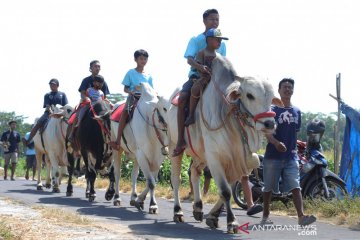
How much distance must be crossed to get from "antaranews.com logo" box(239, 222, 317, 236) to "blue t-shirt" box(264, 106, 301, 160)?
1017 millimetres

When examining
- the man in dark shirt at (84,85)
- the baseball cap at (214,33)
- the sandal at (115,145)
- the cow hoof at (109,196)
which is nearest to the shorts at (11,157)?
the man in dark shirt at (84,85)

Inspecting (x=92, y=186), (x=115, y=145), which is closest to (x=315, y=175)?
(x=115, y=145)

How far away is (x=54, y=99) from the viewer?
19.5 m

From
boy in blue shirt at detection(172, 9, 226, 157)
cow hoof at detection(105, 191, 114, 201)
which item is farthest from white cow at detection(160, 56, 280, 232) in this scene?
cow hoof at detection(105, 191, 114, 201)

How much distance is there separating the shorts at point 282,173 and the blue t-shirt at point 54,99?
33.6 feet

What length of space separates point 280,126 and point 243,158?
3.14 feet

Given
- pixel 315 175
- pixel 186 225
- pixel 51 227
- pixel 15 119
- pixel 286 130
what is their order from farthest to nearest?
pixel 15 119 → pixel 315 175 → pixel 186 225 → pixel 286 130 → pixel 51 227

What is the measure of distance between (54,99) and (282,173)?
34.5 ft

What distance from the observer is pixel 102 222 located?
1059cm

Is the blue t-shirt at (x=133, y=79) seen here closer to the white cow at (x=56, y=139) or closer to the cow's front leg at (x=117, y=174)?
the cow's front leg at (x=117, y=174)

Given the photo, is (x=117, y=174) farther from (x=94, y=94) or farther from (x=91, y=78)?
(x=91, y=78)

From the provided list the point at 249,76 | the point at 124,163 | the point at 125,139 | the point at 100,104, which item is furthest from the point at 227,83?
the point at 124,163

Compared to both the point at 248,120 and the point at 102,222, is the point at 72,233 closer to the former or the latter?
the point at 102,222

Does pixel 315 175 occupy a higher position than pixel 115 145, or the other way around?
pixel 115 145
